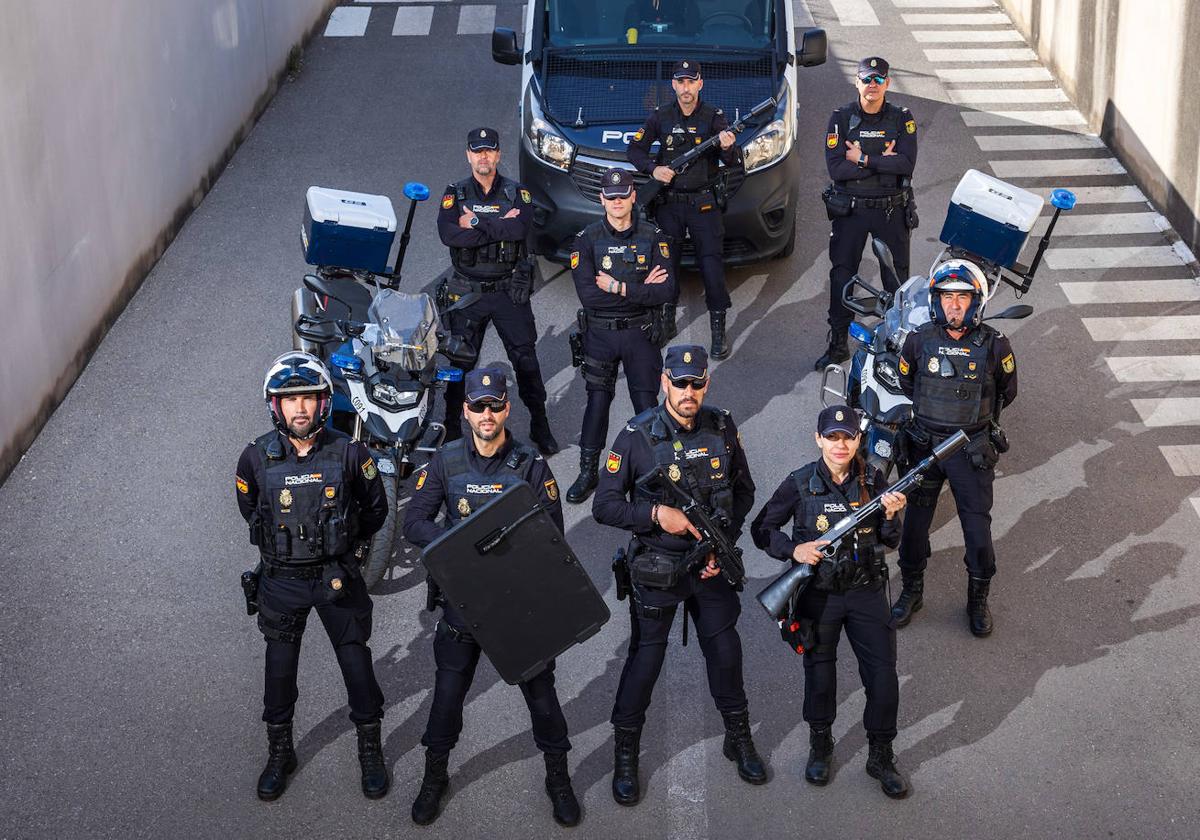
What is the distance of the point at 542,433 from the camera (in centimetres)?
1083

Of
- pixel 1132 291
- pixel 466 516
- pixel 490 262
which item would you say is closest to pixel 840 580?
pixel 466 516

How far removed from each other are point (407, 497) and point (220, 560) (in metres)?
1.31

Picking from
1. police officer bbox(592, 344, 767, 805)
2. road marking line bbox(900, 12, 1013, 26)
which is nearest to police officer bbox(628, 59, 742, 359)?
police officer bbox(592, 344, 767, 805)

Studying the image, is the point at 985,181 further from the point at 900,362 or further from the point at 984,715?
the point at 984,715

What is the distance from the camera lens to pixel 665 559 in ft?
25.0

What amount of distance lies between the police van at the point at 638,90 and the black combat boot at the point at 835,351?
1378mm

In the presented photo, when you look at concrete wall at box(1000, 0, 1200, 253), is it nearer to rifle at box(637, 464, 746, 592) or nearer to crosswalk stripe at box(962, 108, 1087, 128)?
crosswalk stripe at box(962, 108, 1087, 128)

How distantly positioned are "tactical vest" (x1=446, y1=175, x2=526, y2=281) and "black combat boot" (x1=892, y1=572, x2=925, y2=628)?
348 centimetres

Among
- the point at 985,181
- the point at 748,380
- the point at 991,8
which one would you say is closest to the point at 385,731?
the point at 748,380

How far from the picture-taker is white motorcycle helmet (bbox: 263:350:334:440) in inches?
295

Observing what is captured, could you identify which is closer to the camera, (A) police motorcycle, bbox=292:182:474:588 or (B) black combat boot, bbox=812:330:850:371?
(A) police motorcycle, bbox=292:182:474:588

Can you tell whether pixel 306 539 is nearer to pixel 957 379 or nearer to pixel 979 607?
pixel 957 379

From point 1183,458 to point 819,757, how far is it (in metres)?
4.28

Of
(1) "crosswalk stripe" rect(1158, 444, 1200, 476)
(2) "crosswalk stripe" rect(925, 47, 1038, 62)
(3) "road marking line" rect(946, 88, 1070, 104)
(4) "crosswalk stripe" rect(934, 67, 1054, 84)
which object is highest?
(2) "crosswalk stripe" rect(925, 47, 1038, 62)
